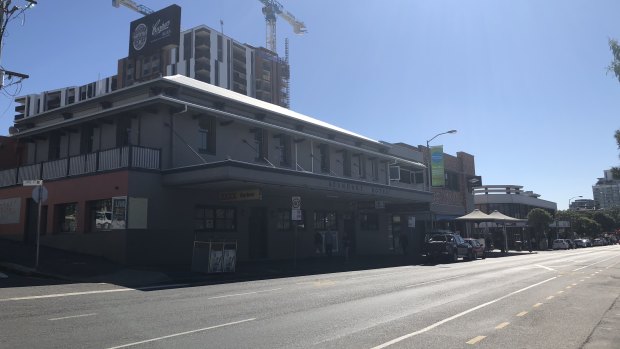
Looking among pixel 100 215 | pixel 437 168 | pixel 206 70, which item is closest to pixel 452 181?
pixel 437 168

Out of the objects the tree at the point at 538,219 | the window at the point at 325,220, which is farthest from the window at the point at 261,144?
the tree at the point at 538,219

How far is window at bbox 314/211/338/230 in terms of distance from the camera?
3195cm

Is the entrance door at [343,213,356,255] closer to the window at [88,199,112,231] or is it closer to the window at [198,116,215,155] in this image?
the window at [198,116,215,155]

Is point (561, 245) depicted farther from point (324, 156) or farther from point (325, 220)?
point (324, 156)

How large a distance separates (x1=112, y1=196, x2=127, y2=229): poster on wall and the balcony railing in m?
1.50

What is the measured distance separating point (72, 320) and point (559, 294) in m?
12.4

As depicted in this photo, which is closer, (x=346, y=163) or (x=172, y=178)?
(x=172, y=178)

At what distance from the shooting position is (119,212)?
21078mm

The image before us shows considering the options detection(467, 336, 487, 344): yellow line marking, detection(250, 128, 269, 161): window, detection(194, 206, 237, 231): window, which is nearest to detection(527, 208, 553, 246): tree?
detection(250, 128, 269, 161): window

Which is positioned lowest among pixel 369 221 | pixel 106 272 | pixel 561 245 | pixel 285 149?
pixel 106 272

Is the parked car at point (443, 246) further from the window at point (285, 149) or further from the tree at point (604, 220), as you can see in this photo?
the tree at point (604, 220)

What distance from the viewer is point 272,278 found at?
19.2 m

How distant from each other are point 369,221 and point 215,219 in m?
15.6

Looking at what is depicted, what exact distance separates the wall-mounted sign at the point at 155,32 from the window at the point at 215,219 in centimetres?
1738
